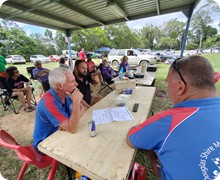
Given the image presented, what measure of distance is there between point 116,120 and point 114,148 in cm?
36

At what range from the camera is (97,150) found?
2.69 feet

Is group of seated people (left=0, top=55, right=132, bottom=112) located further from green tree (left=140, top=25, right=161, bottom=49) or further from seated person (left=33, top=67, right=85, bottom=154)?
green tree (left=140, top=25, right=161, bottom=49)

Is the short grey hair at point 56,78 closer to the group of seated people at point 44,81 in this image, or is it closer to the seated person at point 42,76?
the group of seated people at point 44,81

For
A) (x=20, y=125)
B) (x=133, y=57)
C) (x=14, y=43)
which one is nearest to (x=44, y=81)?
(x=20, y=125)

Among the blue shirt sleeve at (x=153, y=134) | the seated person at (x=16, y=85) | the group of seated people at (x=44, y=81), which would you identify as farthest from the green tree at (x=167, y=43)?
the blue shirt sleeve at (x=153, y=134)

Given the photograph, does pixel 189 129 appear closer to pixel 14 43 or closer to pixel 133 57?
pixel 133 57

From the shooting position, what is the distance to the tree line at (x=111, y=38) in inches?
764

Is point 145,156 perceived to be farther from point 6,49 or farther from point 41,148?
point 6,49

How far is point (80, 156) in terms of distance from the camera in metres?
0.78

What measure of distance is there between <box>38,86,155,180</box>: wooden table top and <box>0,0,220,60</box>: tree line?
16783 millimetres

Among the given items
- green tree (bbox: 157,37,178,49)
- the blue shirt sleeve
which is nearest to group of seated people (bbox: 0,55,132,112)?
the blue shirt sleeve

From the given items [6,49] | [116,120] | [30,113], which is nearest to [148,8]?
[116,120]

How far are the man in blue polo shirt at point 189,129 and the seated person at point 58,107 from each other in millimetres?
577

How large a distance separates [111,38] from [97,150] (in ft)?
92.8
